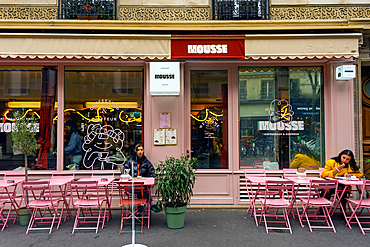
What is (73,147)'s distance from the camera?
22.9 feet

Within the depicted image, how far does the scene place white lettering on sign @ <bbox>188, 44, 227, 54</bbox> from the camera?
6516 millimetres

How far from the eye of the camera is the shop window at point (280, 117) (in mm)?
7121

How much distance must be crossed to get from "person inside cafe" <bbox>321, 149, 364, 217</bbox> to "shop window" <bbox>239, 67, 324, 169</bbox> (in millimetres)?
946

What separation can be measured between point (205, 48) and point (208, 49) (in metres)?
0.08

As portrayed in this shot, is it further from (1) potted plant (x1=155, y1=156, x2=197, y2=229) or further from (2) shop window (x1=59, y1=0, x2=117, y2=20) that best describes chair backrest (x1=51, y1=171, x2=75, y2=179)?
(2) shop window (x1=59, y1=0, x2=117, y2=20)

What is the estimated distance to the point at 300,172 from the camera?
588 centimetres

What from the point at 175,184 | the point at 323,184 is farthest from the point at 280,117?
the point at 175,184

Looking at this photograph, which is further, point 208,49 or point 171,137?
point 171,137

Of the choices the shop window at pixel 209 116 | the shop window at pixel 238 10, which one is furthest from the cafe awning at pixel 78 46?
the shop window at pixel 238 10

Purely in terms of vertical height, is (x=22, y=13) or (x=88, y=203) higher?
(x=22, y=13)

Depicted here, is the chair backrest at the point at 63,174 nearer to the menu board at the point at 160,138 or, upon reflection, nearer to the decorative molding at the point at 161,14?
the menu board at the point at 160,138

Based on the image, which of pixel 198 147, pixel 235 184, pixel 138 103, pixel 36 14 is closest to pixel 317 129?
pixel 235 184

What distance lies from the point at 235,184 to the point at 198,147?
132cm

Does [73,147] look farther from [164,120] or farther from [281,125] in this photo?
[281,125]
